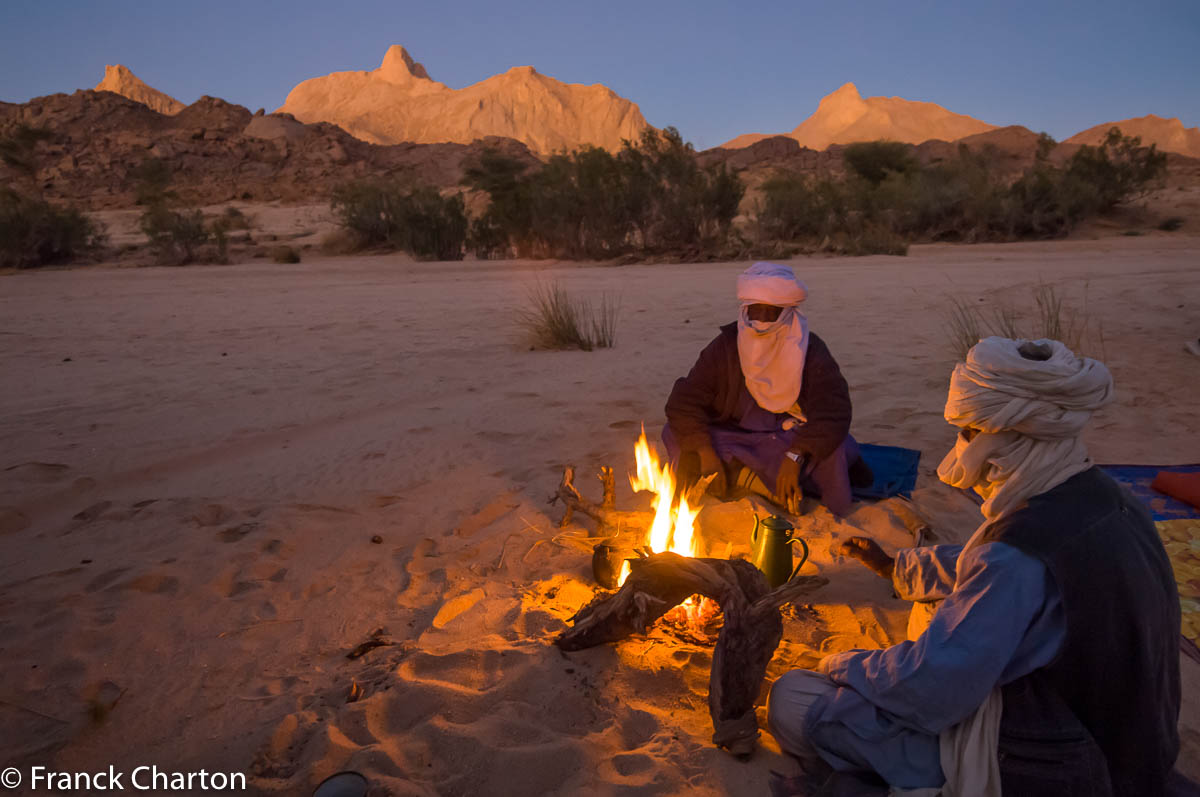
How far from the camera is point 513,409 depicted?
5418mm

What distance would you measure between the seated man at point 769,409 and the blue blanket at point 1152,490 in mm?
1307

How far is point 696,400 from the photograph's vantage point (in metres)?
3.77

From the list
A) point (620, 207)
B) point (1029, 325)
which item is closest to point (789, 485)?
point (1029, 325)

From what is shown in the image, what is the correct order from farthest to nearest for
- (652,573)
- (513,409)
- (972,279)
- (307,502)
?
(972,279) → (513,409) → (307,502) → (652,573)

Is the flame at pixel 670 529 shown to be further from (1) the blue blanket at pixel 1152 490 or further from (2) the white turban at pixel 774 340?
(1) the blue blanket at pixel 1152 490

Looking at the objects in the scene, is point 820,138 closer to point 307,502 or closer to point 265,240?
point 265,240

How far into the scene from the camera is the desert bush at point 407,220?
70.0 feet

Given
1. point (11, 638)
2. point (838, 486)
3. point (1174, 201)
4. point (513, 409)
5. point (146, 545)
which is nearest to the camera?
point (11, 638)

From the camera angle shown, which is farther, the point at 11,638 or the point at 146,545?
the point at 146,545

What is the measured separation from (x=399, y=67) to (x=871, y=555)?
355 feet

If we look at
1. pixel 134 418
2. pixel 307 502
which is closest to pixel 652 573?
pixel 307 502

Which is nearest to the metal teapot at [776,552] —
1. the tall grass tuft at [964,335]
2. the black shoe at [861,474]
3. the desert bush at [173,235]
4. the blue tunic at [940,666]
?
the blue tunic at [940,666]

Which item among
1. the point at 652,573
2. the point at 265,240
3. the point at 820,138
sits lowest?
the point at 652,573

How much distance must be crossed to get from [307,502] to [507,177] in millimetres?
20351
